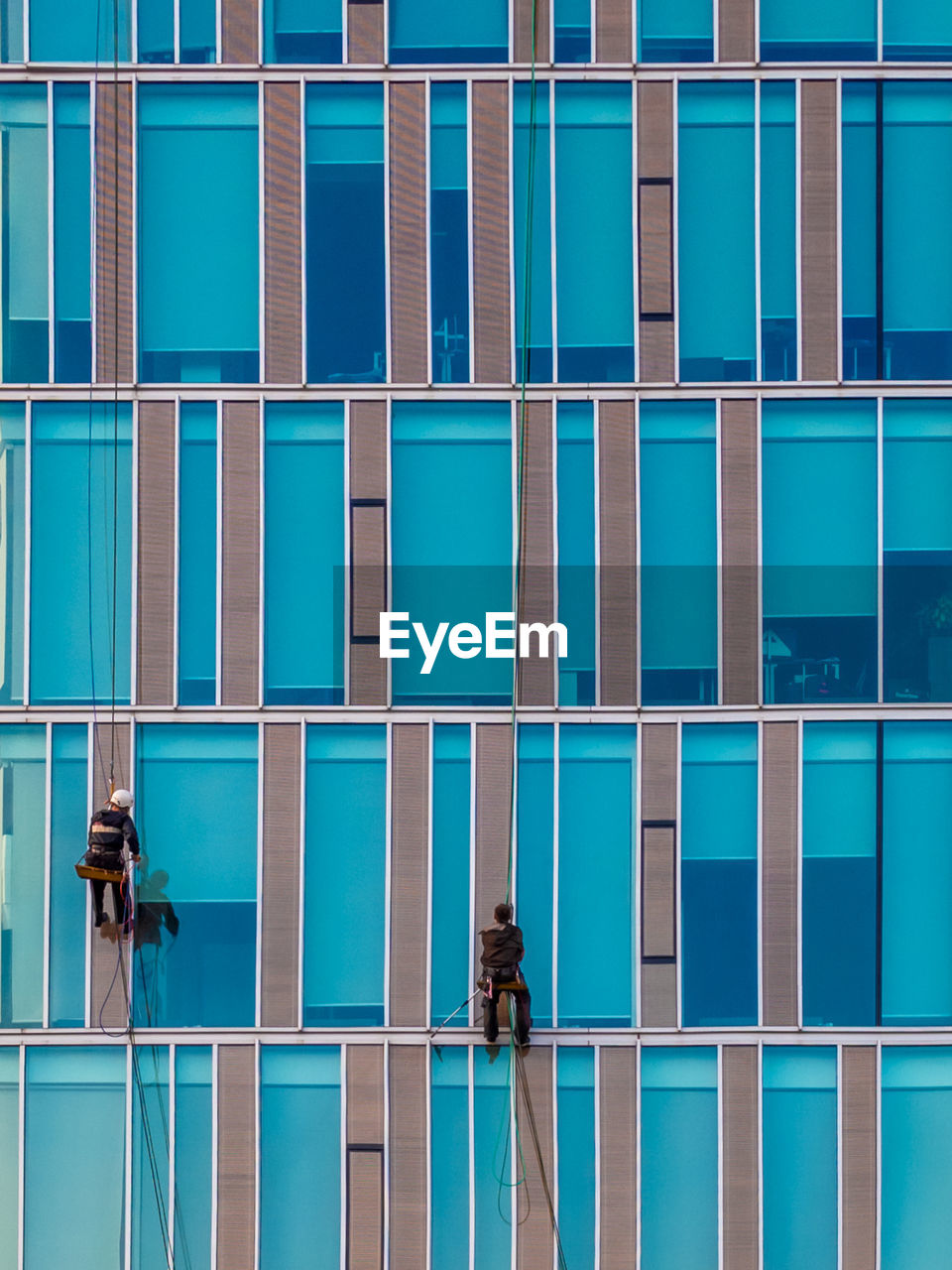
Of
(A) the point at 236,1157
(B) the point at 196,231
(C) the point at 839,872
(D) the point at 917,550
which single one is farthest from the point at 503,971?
(B) the point at 196,231

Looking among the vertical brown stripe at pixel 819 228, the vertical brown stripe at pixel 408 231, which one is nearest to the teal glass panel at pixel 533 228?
the vertical brown stripe at pixel 408 231

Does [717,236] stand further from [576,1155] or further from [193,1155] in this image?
[193,1155]

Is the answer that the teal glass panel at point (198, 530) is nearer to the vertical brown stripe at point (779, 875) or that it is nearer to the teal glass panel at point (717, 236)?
the teal glass panel at point (717, 236)

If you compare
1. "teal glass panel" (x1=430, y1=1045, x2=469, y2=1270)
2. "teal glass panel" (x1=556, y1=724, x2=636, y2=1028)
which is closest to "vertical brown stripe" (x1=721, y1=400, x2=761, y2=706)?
"teal glass panel" (x1=556, y1=724, x2=636, y2=1028)

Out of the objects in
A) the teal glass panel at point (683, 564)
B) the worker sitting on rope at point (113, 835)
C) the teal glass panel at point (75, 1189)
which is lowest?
the teal glass panel at point (75, 1189)

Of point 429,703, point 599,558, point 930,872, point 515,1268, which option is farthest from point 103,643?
point 930,872

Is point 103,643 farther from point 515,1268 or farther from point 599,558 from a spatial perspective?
point 515,1268

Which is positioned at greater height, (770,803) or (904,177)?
(904,177)
